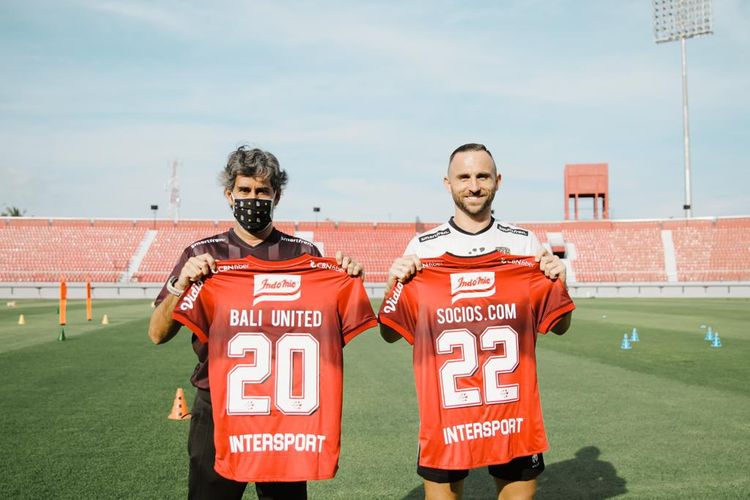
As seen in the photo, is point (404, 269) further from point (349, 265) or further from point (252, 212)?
point (252, 212)

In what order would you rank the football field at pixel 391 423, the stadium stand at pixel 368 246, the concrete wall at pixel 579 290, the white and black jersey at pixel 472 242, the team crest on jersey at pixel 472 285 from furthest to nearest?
the stadium stand at pixel 368 246, the concrete wall at pixel 579 290, the football field at pixel 391 423, the white and black jersey at pixel 472 242, the team crest on jersey at pixel 472 285

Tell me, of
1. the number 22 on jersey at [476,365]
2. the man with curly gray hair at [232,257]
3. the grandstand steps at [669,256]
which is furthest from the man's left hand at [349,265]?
the grandstand steps at [669,256]

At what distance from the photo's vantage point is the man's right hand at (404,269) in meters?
3.36

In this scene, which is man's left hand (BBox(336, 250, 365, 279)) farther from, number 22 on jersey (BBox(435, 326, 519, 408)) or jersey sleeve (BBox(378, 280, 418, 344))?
number 22 on jersey (BBox(435, 326, 519, 408))

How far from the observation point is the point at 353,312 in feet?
11.3

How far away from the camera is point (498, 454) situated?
3297 millimetres

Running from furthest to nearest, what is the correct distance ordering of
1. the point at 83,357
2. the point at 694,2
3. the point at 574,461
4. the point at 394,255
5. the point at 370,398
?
the point at 394,255 < the point at 694,2 < the point at 83,357 < the point at 370,398 < the point at 574,461

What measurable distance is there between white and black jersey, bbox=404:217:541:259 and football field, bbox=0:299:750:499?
2362mm

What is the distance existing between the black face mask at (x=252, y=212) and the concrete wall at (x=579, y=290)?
35287mm

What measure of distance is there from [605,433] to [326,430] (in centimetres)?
446

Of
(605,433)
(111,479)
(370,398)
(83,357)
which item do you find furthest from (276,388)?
(83,357)

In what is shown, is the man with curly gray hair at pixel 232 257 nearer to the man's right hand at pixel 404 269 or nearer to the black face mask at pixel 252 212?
the black face mask at pixel 252 212

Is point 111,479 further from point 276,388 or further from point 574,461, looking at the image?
point 574,461

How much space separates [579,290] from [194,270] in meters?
44.2
